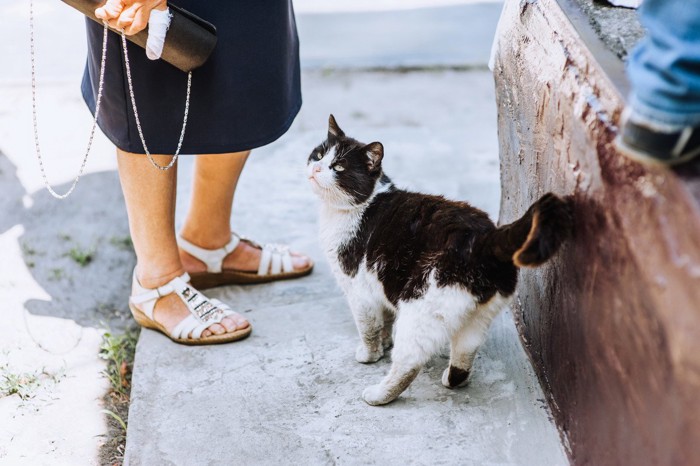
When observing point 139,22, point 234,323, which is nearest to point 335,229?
point 234,323

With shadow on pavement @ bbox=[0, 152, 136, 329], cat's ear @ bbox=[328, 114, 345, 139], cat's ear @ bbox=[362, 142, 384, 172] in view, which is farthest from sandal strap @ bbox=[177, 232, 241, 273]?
cat's ear @ bbox=[362, 142, 384, 172]

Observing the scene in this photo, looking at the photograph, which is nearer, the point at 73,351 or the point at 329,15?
the point at 73,351

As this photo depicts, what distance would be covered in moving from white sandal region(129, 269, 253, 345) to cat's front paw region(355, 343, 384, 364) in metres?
0.40

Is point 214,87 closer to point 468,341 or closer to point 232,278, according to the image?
point 232,278

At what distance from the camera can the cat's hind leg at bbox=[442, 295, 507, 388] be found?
1922mm

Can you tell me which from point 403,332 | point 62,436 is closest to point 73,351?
point 62,436

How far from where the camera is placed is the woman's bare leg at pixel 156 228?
2314 mm

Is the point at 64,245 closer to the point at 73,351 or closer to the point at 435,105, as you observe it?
the point at 73,351

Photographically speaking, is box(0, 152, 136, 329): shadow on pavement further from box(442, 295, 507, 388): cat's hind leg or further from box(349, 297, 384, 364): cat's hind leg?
box(442, 295, 507, 388): cat's hind leg

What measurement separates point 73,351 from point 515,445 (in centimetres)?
152

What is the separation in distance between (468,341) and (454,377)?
143 millimetres

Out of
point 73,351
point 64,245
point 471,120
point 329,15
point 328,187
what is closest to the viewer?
point 328,187

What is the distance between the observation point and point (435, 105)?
172 inches

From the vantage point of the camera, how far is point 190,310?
97.5 inches
